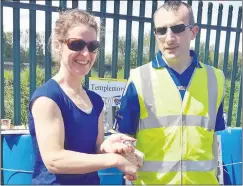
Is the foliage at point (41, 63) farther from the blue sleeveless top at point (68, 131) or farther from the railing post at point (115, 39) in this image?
the blue sleeveless top at point (68, 131)

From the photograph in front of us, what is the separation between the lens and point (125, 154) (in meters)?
→ 1.47

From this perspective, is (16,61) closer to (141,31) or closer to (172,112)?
(141,31)

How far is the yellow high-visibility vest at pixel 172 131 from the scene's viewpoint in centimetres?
200

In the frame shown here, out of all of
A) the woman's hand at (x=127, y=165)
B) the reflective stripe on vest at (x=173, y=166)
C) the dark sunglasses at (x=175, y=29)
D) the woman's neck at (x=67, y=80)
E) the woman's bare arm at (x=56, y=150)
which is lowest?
the reflective stripe on vest at (x=173, y=166)

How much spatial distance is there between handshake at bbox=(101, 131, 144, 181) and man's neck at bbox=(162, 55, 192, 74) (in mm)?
731

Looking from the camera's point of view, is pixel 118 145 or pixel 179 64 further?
pixel 179 64

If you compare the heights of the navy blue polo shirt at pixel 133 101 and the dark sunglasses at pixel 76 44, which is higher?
the dark sunglasses at pixel 76 44

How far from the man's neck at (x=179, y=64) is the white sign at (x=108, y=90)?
5.27 ft

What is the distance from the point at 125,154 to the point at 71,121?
0.97ft

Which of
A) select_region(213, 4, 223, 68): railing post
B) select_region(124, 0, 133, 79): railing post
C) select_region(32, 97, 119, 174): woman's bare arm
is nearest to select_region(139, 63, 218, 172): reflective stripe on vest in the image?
select_region(32, 97, 119, 174): woman's bare arm

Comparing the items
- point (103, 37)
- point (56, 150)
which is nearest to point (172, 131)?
point (56, 150)

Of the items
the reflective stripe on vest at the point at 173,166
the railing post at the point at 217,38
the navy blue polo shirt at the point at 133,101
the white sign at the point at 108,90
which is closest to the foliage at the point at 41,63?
the railing post at the point at 217,38

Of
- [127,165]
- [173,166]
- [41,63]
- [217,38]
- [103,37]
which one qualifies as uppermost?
[217,38]

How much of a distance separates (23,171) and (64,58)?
5.28 feet
